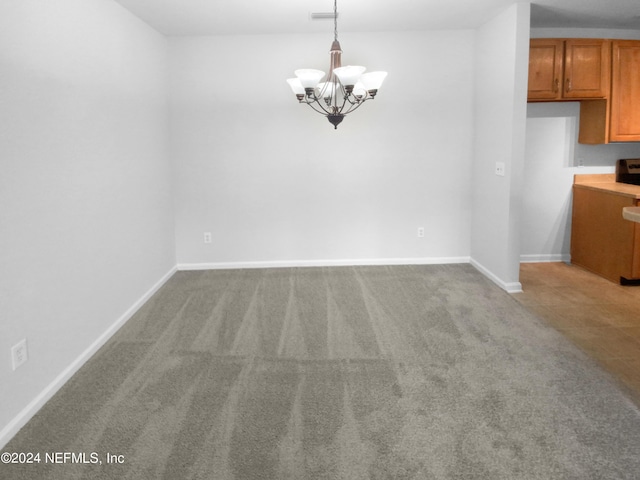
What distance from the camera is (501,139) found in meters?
5.04

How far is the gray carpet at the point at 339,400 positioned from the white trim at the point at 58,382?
0.05 m

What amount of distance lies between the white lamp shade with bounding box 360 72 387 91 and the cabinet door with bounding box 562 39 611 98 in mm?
2523

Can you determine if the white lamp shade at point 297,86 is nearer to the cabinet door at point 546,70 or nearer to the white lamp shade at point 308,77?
the white lamp shade at point 308,77

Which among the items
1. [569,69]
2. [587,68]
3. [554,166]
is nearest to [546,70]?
[569,69]

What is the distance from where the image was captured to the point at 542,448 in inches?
96.7

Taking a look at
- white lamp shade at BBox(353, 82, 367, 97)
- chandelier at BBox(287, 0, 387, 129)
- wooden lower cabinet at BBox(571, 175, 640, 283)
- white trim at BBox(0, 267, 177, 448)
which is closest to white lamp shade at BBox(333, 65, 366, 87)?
chandelier at BBox(287, 0, 387, 129)

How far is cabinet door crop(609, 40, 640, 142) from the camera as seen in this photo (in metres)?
5.32

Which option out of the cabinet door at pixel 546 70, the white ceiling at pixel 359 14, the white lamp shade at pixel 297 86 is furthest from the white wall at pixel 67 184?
the cabinet door at pixel 546 70

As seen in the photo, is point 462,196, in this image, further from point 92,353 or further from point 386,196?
point 92,353

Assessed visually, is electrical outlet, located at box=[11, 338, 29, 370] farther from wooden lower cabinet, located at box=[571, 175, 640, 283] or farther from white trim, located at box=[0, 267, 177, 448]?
wooden lower cabinet, located at box=[571, 175, 640, 283]

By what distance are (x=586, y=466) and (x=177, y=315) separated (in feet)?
10.4

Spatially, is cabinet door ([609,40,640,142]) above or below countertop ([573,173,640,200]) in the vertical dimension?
above

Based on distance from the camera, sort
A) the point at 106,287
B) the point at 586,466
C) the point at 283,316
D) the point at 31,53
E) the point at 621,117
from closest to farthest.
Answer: the point at 586,466
the point at 31,53
the point at 106,287
the point at 283,316
the point at 621,117

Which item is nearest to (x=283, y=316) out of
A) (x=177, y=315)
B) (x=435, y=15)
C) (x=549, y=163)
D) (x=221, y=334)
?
(x=221, y=334)
